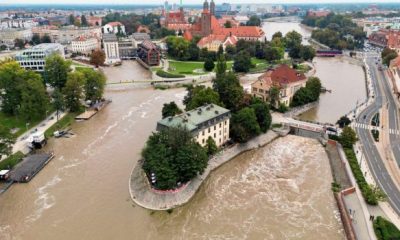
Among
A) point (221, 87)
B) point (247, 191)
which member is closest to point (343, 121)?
point (221, 87)

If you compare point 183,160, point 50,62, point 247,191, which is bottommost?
point 247,191

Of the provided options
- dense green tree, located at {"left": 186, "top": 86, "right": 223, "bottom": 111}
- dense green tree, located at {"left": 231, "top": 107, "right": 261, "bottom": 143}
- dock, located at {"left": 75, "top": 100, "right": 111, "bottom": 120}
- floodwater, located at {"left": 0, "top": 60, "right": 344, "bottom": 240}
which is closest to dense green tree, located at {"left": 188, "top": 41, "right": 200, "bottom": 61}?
dock, located at {"left": 75, "top": 100, "right": 111, "bottom": 120}

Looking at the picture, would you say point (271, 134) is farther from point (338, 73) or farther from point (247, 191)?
point (338, 73)

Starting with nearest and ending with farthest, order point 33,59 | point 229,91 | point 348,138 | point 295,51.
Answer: point 348,138, point 229,91, point 33,59, point 295,51

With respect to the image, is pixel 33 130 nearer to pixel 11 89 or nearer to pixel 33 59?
pixel 11 89

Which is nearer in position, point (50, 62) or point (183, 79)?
point (50, 62)

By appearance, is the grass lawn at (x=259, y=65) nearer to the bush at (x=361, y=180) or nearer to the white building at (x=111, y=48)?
the white building at (x=111, y=48)

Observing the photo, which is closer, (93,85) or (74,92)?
(74,92)

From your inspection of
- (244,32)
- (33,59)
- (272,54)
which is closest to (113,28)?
(244,32)
